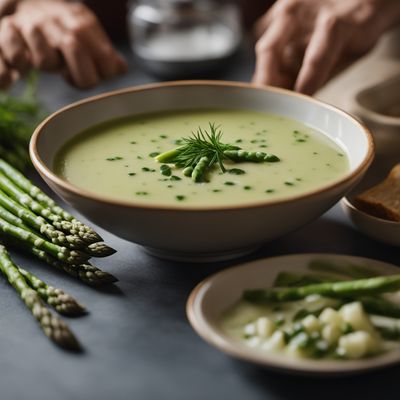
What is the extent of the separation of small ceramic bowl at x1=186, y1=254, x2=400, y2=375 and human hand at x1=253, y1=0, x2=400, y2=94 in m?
1.01

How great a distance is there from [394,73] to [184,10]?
1.10 meters

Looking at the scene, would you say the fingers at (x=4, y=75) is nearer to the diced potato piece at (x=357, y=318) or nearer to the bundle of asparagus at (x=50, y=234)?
the bundle of asparagus at (x=50, y=234)

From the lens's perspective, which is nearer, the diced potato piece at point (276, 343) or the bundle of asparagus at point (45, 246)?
the diced potato piece at point (276, 343)

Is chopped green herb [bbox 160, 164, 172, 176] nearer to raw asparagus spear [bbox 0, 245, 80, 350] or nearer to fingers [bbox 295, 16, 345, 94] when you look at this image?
raw asparagus spear [bbox 0, 245, 80, 350]

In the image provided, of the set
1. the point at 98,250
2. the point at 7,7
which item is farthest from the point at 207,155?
the point at 7,7

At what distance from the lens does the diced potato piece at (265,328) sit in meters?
1.44

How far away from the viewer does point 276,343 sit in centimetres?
142

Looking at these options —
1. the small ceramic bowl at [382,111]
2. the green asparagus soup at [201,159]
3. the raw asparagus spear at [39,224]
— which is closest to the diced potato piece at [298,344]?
the green asparagus soup at [201,159]

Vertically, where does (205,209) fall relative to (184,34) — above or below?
above

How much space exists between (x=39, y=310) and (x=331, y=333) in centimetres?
A: 61

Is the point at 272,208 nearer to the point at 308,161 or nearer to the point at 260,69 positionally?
the point at 308,161

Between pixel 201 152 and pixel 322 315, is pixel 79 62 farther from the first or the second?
pixel 322 315

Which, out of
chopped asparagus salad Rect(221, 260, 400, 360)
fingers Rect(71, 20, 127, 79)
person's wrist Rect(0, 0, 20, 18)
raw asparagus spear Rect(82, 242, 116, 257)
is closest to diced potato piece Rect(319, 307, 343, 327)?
chopped asparagus salad Rect(221, 260, 400, 360)

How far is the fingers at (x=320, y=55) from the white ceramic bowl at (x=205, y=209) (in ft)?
0.96
